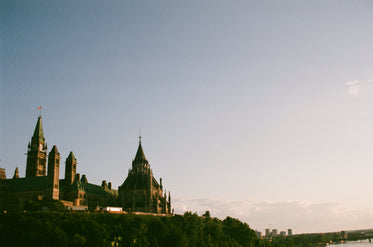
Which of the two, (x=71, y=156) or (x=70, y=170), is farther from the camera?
(x=71, y=156)

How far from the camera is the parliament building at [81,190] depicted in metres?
119

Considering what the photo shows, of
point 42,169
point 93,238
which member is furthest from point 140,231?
point 42,169

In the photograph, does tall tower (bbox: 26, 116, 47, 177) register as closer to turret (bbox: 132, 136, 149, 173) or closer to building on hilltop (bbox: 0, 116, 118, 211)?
building on hilltop (bbox: 0, 116, 118, 211)

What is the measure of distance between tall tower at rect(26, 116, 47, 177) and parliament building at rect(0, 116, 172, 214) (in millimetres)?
10898

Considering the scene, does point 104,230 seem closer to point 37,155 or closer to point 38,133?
point 37,155

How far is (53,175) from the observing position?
122562 mm

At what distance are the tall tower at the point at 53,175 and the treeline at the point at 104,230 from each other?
2658 centimetres

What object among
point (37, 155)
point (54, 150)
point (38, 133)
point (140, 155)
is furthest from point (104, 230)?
point (38, 133)

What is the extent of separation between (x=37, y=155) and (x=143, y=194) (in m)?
58.3

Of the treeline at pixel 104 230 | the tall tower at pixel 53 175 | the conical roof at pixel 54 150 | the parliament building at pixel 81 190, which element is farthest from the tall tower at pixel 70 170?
the treeline at pixel 104 230

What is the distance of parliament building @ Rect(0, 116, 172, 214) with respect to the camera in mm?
118562

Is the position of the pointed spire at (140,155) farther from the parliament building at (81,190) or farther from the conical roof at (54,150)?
the conical roof at (54,150)

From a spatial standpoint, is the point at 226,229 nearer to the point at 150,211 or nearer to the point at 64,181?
the point at 150,211

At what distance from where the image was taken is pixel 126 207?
11850cm
